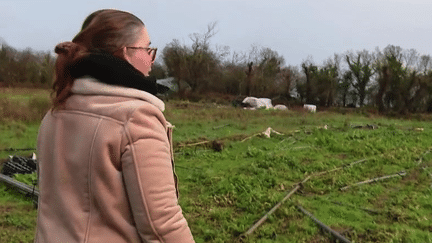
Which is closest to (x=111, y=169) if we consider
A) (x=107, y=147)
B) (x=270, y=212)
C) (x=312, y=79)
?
(x=107, y=147)

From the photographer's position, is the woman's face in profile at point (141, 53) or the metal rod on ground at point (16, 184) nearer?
the woman's face in profile at point (141, 53)

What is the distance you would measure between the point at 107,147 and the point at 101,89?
7.7 inches

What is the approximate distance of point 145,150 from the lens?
1.12m

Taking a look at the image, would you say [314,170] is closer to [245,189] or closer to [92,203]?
[245,189]

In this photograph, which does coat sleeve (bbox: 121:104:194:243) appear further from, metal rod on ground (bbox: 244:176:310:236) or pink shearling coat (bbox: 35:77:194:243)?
metal rod on ground (bbox: 244:176:310:236)

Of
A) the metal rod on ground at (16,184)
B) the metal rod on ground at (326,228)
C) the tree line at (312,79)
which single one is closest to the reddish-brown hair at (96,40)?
the metal rod on ground at (326,228)

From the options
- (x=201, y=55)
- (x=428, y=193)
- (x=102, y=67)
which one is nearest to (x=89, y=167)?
(x=102, y=67)

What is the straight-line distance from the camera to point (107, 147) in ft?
3.67

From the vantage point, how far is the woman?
3.69ft

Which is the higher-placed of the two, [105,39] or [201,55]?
[201,55]

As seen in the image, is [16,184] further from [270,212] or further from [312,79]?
[312,79]

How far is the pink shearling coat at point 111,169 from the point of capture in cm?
112

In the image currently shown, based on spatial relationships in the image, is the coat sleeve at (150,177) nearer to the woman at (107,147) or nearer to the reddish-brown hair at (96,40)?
the woman at (107,147)

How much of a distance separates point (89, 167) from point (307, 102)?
35858mm
